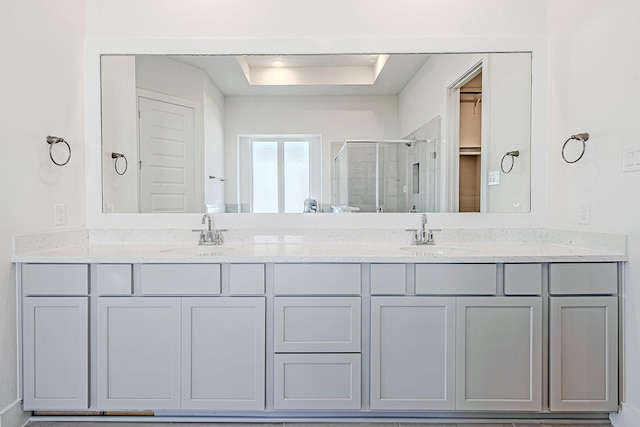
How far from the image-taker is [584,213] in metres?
1.95

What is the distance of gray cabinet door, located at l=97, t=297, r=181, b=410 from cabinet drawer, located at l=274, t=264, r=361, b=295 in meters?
0.48

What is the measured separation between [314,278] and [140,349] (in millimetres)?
836

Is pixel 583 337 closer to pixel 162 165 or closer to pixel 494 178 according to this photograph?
pixel 494 178

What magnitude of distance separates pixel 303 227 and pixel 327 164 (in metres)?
0.39

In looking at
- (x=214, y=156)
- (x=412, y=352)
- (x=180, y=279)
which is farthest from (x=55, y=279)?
(x=412, y=352)

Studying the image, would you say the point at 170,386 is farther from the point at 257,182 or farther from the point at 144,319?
the point at 257,182

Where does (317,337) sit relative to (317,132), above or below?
below

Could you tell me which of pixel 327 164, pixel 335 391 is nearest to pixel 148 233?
pixel 327 164

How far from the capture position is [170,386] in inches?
69.6

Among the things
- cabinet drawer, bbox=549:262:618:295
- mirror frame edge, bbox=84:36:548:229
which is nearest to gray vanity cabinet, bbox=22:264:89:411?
mirror frame edge, bbox=84:36:548:229

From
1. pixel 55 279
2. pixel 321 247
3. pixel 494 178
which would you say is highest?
pixel 494 178

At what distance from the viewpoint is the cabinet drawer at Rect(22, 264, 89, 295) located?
1.76m

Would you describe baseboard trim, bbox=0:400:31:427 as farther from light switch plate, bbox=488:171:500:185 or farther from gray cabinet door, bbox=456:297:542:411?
light switch plate, bbox=488:171:500:185

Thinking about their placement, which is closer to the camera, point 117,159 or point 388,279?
point 388,279
